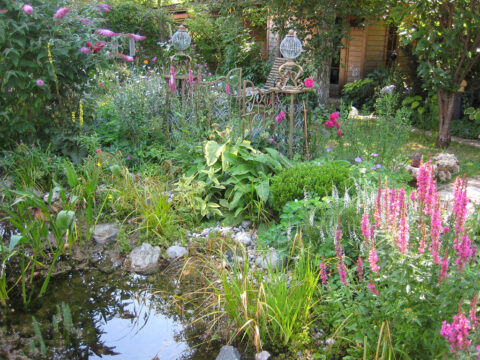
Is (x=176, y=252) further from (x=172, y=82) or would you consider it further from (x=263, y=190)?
(x=172, y=82)

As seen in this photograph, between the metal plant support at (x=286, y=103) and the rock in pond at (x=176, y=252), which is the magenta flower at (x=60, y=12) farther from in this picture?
the rock in pond at (x=176, y=252)

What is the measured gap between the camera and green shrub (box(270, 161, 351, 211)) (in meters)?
3.85

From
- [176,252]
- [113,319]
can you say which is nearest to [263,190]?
[176,252]

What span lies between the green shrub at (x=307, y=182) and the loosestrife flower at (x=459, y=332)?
204 cm

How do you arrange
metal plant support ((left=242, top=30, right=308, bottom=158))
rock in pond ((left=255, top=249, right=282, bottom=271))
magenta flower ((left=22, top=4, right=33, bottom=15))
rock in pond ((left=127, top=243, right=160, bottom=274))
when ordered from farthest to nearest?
metal plant support ((left=242, top=30, right=308, bottom=158)) → magenta flower ((left=22, top=4, right=33, bottom=15)) → rock in pond ((left=127, top=243, right=160, bottom=274)) → rock in pond ((left=255, top=249, right=282, bottom=271))

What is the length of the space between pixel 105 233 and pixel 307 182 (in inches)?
76.6

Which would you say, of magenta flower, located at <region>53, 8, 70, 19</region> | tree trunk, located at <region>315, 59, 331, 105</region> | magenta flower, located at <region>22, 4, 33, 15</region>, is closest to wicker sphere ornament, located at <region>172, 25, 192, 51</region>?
magenta flower, located at <region>53, 8, 70, 19</region>

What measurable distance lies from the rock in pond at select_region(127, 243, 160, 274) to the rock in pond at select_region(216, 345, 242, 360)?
127 cm

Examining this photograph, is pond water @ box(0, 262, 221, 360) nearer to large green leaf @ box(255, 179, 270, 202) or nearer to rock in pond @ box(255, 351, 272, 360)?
rock in pond @ box(255, 351, 272, 360)

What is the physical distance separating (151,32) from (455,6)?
967cm

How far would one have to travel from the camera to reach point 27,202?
3.91 m

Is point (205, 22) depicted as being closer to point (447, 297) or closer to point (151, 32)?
point (151, 32)

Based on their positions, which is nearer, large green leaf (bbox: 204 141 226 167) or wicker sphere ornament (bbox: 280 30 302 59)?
large green leaf (bbox: 204 141 226 167)

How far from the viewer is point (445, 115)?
7.52 m
